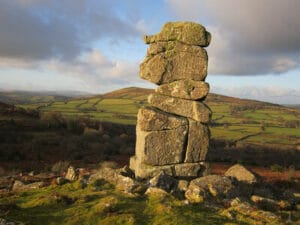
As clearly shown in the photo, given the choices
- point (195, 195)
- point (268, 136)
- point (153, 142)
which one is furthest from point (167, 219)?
point (268, 136)

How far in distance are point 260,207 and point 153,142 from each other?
6.42 m

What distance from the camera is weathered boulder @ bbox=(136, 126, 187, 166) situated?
64.3 feet

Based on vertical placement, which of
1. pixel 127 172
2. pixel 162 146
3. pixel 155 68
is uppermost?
pixel 155 68

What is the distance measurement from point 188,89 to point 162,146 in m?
3.54

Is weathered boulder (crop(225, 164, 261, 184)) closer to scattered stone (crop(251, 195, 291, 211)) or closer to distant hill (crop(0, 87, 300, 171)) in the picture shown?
scattered stone (crop(251, 195, 291, 211))

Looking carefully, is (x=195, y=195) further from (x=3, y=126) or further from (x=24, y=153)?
(x=3, y=126)

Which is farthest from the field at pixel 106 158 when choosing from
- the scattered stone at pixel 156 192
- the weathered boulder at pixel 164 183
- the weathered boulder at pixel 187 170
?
the weathered boulder at pixel 187 170

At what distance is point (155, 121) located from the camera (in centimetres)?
1970

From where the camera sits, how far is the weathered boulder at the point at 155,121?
19.7m

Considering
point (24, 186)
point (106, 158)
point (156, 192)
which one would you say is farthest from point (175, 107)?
point (106, 158)

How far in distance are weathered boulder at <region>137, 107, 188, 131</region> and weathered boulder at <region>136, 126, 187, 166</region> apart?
0.22 meters

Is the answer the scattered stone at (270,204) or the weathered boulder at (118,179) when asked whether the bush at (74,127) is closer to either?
the weathered boulder at (118,179)

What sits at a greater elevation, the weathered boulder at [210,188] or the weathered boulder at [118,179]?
the weathered boulder at [210,188]

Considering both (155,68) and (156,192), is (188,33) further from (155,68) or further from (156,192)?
(156,192)
